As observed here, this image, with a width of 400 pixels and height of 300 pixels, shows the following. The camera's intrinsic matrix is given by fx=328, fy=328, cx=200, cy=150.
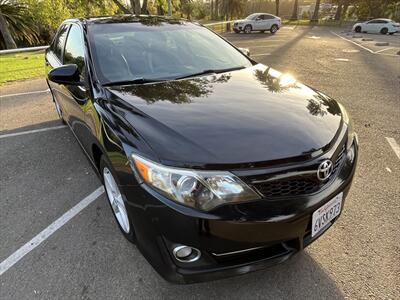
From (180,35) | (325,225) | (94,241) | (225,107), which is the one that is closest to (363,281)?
(325,225)

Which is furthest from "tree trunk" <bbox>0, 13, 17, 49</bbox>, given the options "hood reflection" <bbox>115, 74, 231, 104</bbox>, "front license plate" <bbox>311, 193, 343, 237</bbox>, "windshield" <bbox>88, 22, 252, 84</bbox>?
"front license plate" <bbox>311, 193, 343, 237</bbox>

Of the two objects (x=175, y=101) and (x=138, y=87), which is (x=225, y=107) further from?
(x=138, y=87)

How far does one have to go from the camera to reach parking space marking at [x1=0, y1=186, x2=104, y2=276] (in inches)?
98.8

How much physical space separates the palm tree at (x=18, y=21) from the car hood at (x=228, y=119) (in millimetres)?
16601

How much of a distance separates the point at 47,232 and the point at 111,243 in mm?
622

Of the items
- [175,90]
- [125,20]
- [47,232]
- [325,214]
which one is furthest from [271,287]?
[125,20]

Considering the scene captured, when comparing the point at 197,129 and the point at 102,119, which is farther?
the point at 102,119

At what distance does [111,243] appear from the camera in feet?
8.64

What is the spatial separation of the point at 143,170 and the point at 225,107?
2.67 feet

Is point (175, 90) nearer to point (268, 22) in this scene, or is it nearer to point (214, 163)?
point (214, 163)

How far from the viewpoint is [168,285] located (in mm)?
2221

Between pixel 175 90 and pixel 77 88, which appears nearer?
pixel 175 90

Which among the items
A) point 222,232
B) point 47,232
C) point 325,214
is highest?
point 222,232

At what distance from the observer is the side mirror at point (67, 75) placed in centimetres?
290
